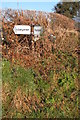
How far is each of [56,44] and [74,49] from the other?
0.51 meters

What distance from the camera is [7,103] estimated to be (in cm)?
446

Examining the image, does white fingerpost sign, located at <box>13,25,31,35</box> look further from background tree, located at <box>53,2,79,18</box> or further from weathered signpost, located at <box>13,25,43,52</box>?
background tree, located at <box>53,2,79,18</box>

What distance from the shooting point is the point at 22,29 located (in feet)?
22.4

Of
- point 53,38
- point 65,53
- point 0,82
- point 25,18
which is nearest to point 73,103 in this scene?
point 0,82

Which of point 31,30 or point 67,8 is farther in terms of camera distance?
point 67,8

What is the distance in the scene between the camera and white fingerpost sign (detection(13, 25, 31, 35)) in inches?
265

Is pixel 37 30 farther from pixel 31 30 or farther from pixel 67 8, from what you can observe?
pixel 67 8

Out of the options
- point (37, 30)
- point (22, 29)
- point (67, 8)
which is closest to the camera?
point (22, 29)

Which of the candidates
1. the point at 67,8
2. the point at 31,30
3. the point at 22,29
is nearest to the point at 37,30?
the point at 31,30

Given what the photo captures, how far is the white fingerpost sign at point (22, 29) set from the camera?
674 centimetres

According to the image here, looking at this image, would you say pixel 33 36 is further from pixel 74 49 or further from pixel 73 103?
pixel 73 103

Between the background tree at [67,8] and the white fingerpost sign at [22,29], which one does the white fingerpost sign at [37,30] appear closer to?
the white fingerpost sign at [22,29]

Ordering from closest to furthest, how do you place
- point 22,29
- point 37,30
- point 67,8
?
point 22,29
point 37,30
point 67,8

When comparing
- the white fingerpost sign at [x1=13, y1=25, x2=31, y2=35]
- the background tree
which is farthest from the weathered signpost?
the background tree
